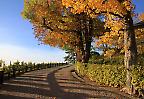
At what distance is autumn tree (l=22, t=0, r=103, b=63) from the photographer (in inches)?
1553

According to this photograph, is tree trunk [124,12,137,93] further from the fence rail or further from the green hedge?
the fence rail

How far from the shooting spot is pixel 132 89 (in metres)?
20.4

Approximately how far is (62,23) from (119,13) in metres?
19.0

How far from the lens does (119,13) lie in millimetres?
21594

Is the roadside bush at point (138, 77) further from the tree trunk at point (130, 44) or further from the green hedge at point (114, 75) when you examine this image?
the tree trunk at point (130, 44)

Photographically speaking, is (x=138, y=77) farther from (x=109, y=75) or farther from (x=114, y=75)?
(x=109, y=75)

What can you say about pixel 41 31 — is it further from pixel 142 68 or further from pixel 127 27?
pixel 142 68

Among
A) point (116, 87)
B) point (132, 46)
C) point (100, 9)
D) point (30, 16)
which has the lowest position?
point (116, 87)

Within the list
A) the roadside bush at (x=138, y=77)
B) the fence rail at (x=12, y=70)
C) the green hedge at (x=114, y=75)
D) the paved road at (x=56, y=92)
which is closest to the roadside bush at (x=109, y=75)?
the green hedge at (x=114, y=75)

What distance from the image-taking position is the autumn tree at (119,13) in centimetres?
2106

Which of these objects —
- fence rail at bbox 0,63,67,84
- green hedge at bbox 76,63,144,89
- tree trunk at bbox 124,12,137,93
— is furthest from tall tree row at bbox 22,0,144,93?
tree trunk at bbox 124,12,137,93

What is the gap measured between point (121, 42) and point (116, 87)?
70.8ft

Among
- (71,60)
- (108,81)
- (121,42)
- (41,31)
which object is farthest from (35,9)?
(71,60)

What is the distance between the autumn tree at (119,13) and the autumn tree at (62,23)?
53.9 feet
